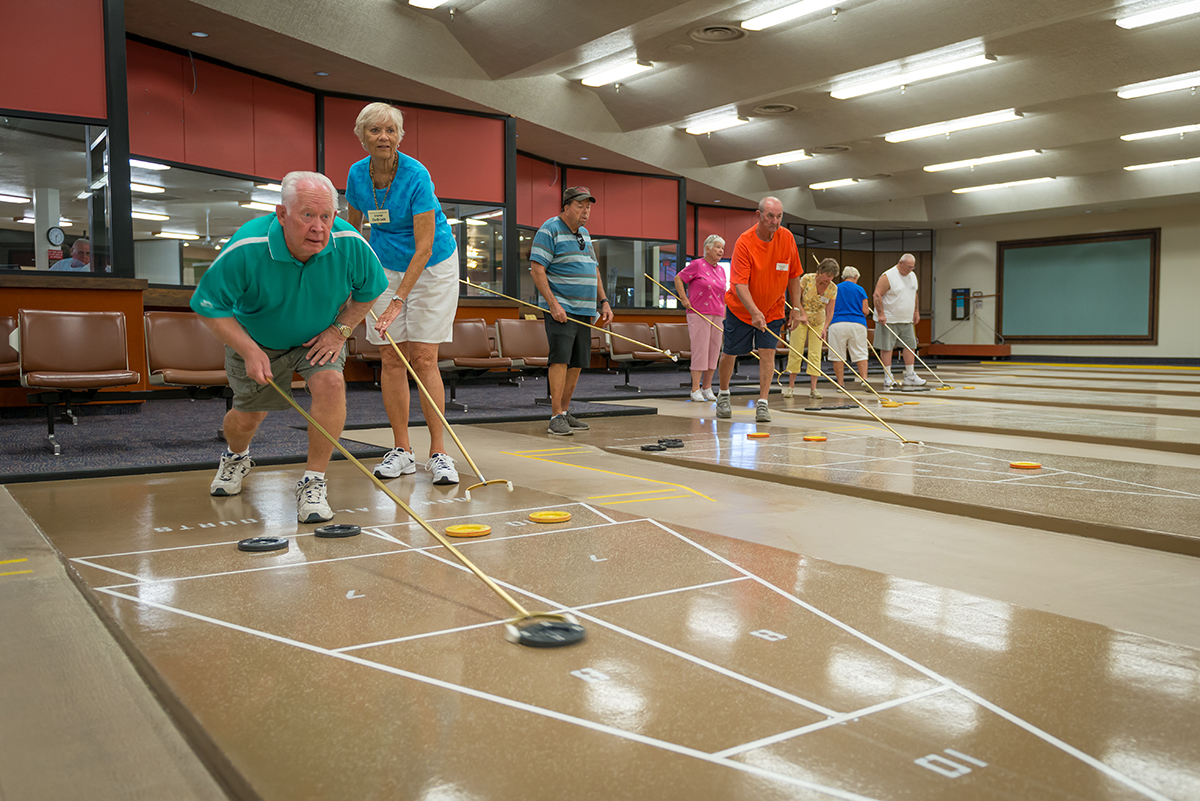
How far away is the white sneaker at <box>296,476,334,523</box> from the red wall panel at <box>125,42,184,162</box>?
728 cm

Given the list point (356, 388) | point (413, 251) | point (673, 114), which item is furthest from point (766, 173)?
point (413, 251)

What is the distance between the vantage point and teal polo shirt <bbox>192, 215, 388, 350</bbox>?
2959 millimetres

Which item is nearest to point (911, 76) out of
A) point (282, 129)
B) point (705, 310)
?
point (705, 310)

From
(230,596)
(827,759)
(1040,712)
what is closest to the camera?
(827,759)

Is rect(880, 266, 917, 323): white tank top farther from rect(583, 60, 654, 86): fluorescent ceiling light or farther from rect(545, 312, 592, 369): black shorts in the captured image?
rect(545, 312, 592, 369): black shorts

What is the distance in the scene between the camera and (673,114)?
1327 cm

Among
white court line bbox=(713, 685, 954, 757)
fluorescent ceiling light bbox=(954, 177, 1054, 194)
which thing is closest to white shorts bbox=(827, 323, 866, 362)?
white court line bbox=(713, 685, 954, 757)

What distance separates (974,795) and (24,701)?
62.5 inches

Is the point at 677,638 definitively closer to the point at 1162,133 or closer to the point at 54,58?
the point at 54,58

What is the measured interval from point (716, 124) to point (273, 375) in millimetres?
12479

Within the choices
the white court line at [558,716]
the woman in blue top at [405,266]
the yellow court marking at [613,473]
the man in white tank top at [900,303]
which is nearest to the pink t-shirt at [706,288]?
Answer: the man in white tank top at [900,303]

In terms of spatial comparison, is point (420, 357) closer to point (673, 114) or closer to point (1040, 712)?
point (1040, 712)

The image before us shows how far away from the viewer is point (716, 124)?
574 inches

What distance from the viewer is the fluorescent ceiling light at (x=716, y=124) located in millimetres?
14266
